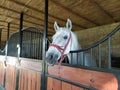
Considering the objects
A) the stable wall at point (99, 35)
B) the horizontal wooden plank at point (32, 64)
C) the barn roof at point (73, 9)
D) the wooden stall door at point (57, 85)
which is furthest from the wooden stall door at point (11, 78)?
the stable wall at point (99, 35)

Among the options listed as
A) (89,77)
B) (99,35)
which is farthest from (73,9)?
(89,77)

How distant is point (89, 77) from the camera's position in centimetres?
131

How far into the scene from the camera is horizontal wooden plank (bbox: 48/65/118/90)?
3.59 ft

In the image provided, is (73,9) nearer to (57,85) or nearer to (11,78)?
(57,85)

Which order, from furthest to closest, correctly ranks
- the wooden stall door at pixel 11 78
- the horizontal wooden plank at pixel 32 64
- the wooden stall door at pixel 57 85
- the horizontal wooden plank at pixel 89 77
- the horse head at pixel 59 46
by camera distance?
the wooden stall door at pixel 11 78 < the horizontal wooden plank at pixel 32 64 < the wooden stall door at pixel 57 85 < the horse head at pixel 59 46 < the horizontal wooden plank at pixel 89 77

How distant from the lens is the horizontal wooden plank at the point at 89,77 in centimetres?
109

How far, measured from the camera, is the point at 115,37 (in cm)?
353

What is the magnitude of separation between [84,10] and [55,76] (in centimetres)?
162

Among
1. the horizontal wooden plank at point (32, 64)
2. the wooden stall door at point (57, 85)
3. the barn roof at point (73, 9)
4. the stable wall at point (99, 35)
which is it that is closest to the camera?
the wooden stall door at point (57, 85)

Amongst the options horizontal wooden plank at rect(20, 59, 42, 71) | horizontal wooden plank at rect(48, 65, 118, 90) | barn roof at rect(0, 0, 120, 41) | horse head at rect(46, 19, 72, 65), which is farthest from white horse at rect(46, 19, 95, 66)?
barn roof at rect(0, 0, 120, 41)

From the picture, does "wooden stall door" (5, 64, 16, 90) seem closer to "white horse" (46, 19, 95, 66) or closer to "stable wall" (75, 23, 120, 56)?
"white horse" (46, 19, 95, 66)

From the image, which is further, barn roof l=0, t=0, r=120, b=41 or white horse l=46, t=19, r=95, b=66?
barn roof l=0, t=0, r=120, b=41

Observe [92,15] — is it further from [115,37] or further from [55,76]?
[55,76]

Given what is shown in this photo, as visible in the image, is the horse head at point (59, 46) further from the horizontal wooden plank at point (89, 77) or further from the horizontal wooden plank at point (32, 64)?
the horizontal wooden plank at point (32, 64)
